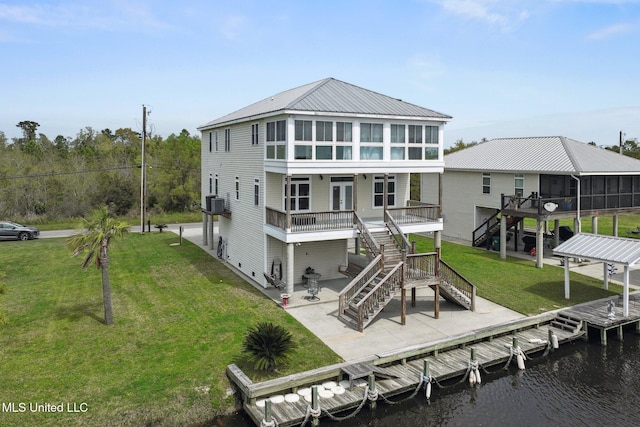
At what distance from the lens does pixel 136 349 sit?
14750 millimetres

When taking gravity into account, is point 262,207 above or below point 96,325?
above

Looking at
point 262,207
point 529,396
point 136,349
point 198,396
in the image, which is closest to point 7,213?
point 262,207

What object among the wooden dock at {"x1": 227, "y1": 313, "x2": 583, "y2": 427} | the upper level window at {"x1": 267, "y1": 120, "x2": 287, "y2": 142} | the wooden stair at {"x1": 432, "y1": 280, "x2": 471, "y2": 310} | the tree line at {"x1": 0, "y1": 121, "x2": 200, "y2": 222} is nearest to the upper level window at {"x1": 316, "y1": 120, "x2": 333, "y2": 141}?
the upper level window at {"x1": 267, "y1": 120, "x2": 287, "y2": 142}

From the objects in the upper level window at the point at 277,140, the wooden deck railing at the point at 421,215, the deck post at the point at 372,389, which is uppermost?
the upper level window at the point at 277,140

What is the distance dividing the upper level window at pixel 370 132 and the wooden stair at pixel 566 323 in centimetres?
1007

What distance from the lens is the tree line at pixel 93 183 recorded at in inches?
1841

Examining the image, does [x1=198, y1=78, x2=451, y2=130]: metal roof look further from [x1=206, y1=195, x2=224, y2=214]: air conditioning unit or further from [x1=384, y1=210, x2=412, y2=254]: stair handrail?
[x1=206, y1=195, x2=224, y2=214]: air conditioning unit

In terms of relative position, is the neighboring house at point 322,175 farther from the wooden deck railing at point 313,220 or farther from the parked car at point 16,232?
the parked car at point 16,232

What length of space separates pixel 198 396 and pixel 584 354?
42.1 ft

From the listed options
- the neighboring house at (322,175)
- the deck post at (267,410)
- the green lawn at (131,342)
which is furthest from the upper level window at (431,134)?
the deck post at (267,410)

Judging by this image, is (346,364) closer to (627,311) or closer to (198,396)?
(198,396)

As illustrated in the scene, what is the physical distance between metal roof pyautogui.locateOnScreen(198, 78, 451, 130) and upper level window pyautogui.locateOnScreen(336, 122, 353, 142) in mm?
561

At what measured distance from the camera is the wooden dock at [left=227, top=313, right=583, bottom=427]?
12.2 m

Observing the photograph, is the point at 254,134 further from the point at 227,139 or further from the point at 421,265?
the point at 421,265
